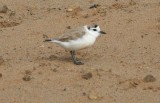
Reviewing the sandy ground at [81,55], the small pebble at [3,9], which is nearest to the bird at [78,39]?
the sandy ground at [81,55]

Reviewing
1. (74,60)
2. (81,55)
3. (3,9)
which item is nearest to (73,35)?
(74,60)

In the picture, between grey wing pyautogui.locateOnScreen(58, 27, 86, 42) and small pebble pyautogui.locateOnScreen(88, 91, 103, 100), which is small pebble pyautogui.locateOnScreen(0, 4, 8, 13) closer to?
grey wing pyautogui.locateOnScreen(58, 27, 86, 42)

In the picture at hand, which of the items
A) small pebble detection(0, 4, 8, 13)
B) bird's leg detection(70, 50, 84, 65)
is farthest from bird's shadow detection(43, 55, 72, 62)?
small pebble detection(0, 4, 8, 13)

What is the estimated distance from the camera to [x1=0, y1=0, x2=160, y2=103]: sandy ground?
8.94m

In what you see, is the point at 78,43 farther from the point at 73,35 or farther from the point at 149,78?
the point at 149,78

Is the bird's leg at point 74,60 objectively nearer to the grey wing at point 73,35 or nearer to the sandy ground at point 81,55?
the sandy ground at point 81,55

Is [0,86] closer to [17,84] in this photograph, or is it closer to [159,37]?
[17,84]

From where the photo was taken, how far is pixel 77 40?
10.0m

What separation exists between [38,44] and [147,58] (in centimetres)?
229

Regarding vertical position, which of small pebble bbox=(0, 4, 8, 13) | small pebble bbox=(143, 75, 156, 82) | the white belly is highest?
the white belly

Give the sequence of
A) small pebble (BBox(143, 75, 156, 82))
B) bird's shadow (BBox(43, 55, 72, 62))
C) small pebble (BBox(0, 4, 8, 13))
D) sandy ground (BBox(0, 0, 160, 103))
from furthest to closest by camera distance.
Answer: small pebble (BBox(0, 4, 8, 13)), bird's shadow (BBox(43, 55, 72, 62)), small pebble (BBox(143, 75, 156, 82)), sandy ground (BBox(0, 0, 160, 103))

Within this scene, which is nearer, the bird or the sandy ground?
the sandy ground

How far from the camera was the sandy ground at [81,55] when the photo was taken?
894 centimetres

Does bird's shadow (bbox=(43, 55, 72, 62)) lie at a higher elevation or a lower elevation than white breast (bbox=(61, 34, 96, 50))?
lower
